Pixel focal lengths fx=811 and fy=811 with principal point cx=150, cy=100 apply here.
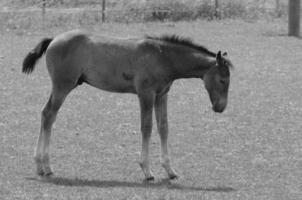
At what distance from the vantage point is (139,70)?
1080 centimetres

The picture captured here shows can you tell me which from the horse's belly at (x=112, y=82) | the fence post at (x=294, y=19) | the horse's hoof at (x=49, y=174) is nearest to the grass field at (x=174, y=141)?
the horse's hoof at (x=49, y=174)

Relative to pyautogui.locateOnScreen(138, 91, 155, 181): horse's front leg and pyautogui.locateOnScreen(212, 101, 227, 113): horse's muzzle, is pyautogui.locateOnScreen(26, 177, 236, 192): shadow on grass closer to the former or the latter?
pyautogui.locateOnScreen(138, 91, 155, 181): horse's front leg

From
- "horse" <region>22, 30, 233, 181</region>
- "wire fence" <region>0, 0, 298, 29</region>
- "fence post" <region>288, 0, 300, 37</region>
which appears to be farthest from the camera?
"wire fence" <region>0, 0, 298, 29</region>

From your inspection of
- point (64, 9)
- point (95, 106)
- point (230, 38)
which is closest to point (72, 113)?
point (95, 106)

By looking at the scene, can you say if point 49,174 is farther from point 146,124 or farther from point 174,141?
point 174,141

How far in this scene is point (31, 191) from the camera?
9836mm

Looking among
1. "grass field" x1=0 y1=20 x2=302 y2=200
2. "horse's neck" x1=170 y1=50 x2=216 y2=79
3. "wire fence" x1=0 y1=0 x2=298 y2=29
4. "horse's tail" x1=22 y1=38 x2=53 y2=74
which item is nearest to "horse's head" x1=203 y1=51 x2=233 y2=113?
"horse's neck" x1=170 y1=50 x2=216 y2=79

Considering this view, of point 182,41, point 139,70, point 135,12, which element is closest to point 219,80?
Result: point 182,41

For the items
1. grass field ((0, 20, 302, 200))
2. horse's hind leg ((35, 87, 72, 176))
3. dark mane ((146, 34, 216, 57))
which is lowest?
grass field ((0, 20, 302, 200))

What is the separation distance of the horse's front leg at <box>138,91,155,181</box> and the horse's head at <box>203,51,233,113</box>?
0.78 metres

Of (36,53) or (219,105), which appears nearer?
(219,105)

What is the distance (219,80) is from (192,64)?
16.7 inches

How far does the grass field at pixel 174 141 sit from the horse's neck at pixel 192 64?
142 centimetres

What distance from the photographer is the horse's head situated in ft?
34.9
